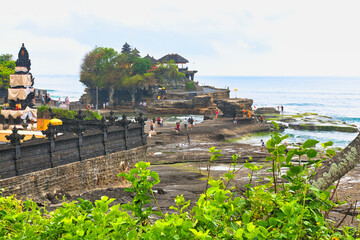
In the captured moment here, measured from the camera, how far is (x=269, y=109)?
7775 cm

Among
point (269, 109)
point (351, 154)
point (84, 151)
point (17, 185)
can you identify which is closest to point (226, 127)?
point (269, 109)

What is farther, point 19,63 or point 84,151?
point 19,63

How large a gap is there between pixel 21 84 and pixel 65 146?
11.8 metres

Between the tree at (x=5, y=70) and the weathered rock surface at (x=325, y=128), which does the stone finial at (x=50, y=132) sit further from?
the tree at (x=5, y=70)

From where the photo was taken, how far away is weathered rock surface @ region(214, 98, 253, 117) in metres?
69.0

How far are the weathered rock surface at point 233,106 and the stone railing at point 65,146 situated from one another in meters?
46.4

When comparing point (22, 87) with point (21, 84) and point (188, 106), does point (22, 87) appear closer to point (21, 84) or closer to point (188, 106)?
point (21, 84)

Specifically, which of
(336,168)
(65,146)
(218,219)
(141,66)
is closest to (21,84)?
(65,146)

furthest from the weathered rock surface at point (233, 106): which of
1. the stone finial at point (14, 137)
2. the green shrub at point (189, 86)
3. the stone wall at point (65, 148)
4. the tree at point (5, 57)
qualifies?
the stone finial at point (14, 137)

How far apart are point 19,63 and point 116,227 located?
26736 millimetres

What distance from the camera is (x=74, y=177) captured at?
18828 mm

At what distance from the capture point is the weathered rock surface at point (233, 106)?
69.0 meters

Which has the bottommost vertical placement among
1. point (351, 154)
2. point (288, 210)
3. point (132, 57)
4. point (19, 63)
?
point (288, 210)

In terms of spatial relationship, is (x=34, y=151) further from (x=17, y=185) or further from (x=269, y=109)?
(x=269, y=109)
